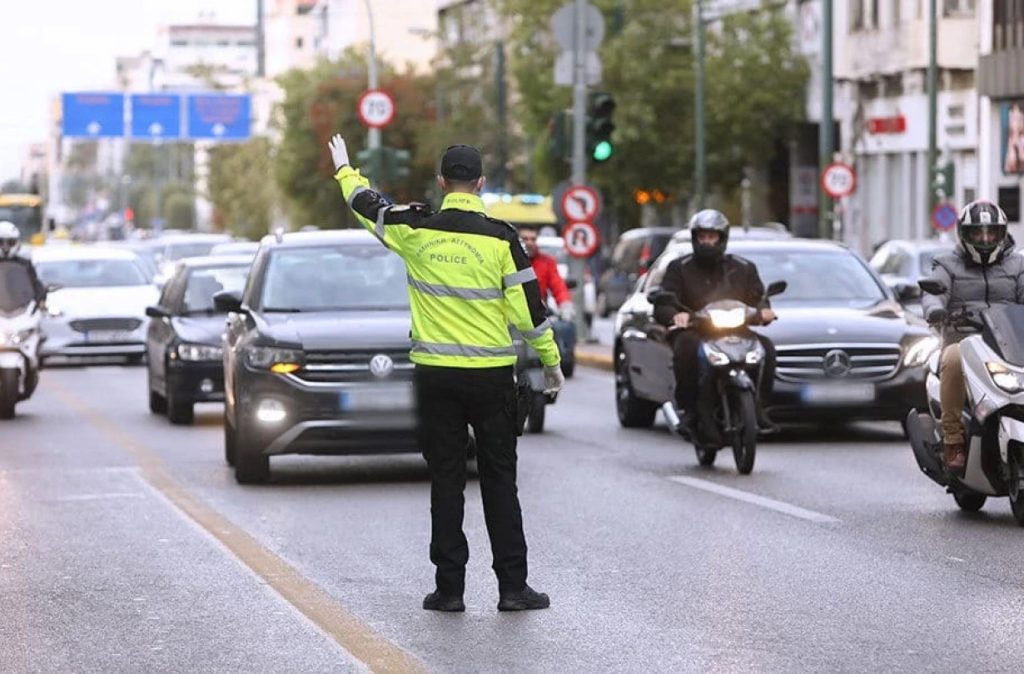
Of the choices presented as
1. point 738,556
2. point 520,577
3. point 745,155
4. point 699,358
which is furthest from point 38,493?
point 745,155

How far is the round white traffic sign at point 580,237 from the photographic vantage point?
1374 inches

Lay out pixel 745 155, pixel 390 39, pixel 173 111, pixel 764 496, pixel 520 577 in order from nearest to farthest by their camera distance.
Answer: pixel 520 577
pixel 764 496
pixel 745 155
pixel 173 111
pixel 390 39

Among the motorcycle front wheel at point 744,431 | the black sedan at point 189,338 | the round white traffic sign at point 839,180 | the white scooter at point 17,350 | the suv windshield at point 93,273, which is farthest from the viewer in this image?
the round white traffic sign at point 839,180

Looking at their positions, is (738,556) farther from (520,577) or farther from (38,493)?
(38,493)

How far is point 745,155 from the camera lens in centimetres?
6562

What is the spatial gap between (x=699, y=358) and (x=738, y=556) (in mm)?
5167

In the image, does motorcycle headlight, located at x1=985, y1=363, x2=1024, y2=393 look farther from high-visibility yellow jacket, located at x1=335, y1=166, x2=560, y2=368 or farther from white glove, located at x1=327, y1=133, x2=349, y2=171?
white glove, located at x1=327, y1=133, x2=349, y2=171

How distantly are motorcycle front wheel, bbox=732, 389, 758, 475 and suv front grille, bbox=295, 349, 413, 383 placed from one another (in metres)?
2.15

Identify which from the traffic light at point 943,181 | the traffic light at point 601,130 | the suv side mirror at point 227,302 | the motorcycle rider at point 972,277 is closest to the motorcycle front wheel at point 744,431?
the motorcycle rider at point 972,277

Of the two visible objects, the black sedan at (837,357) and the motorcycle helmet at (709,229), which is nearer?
the motorcycle helmet at (709,229)

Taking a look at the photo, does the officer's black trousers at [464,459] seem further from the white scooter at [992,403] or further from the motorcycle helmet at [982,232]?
the motorcycle helmet at [982,232]

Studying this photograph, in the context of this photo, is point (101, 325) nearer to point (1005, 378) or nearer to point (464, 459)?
point (1005, 378)

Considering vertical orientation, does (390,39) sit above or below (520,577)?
above

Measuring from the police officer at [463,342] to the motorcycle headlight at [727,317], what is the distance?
6900 mm
